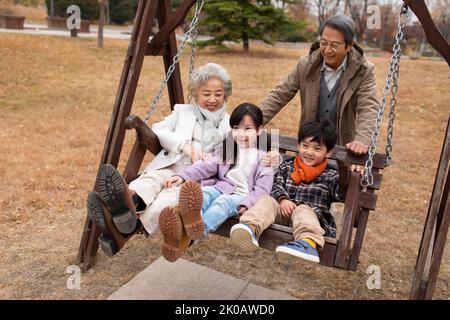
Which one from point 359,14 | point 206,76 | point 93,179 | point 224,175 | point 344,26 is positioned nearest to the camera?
point 344,26

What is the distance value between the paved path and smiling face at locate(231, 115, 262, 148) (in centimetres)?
110

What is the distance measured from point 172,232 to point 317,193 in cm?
103

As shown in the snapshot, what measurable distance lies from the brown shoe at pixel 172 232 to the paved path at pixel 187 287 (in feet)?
2.69

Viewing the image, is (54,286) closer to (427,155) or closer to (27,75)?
(427,155)

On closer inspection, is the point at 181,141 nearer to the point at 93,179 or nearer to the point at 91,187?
the point at 91,187

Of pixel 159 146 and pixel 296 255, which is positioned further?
pixel 159 146

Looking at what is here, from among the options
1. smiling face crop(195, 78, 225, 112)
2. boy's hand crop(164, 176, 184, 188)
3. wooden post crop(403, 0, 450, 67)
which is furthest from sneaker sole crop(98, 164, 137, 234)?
wooden post crop(403, 0, 450, 67)

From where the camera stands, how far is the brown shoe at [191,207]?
241 cm

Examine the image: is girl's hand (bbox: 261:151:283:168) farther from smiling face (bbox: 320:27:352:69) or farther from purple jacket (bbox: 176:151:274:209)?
smiling face (bbox: 320:27:352:69)

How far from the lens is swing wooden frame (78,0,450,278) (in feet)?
8.57

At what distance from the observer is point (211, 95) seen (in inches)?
130

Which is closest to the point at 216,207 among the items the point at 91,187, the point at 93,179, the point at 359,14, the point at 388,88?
the point at 388,88

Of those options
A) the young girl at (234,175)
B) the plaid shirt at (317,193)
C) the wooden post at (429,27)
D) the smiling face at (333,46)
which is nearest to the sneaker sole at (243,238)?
the young girl at (234,175)
